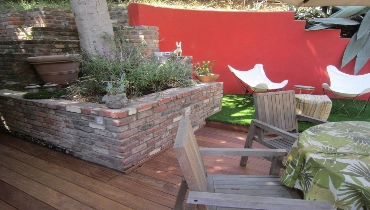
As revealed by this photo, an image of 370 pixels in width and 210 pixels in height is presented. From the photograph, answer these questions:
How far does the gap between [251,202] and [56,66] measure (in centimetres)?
346

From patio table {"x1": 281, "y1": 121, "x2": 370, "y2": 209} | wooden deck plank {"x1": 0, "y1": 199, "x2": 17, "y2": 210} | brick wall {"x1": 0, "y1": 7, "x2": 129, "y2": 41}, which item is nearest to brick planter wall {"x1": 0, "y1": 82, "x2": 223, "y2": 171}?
wooden deck plank {"x1": 0, "y1": 199, "x2": 17, "y2": 210}

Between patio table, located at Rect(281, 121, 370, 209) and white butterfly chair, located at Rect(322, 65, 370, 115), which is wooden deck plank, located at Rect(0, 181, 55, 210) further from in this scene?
white butterfly chair, located at Rect(322, 65, 370, 115)

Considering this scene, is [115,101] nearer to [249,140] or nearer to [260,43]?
[249,140]

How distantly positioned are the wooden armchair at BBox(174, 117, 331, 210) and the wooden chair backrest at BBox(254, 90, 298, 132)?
67 centimetres

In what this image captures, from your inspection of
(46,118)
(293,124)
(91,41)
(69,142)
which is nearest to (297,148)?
→ (293,124)

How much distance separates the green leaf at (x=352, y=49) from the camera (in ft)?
→ 15.5

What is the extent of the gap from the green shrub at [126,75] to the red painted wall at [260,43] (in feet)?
4.43

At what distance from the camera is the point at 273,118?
240 centimetres

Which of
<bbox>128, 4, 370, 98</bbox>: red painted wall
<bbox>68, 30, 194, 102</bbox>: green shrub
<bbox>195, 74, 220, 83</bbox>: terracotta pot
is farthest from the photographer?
<bbox>128, 4, 370, 98</bbox>: red painted wall

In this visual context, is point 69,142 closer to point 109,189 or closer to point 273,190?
point 109,189

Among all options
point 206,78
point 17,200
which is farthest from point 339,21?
point 17,200

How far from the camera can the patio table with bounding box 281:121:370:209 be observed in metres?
1.09

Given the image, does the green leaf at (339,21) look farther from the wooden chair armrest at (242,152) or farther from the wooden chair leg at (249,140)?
the wooden chair armrest at (242,152)

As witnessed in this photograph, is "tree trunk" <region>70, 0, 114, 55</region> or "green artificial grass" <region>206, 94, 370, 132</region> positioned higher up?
"tree trunk" <region>70, 0, 114, 55</region>
